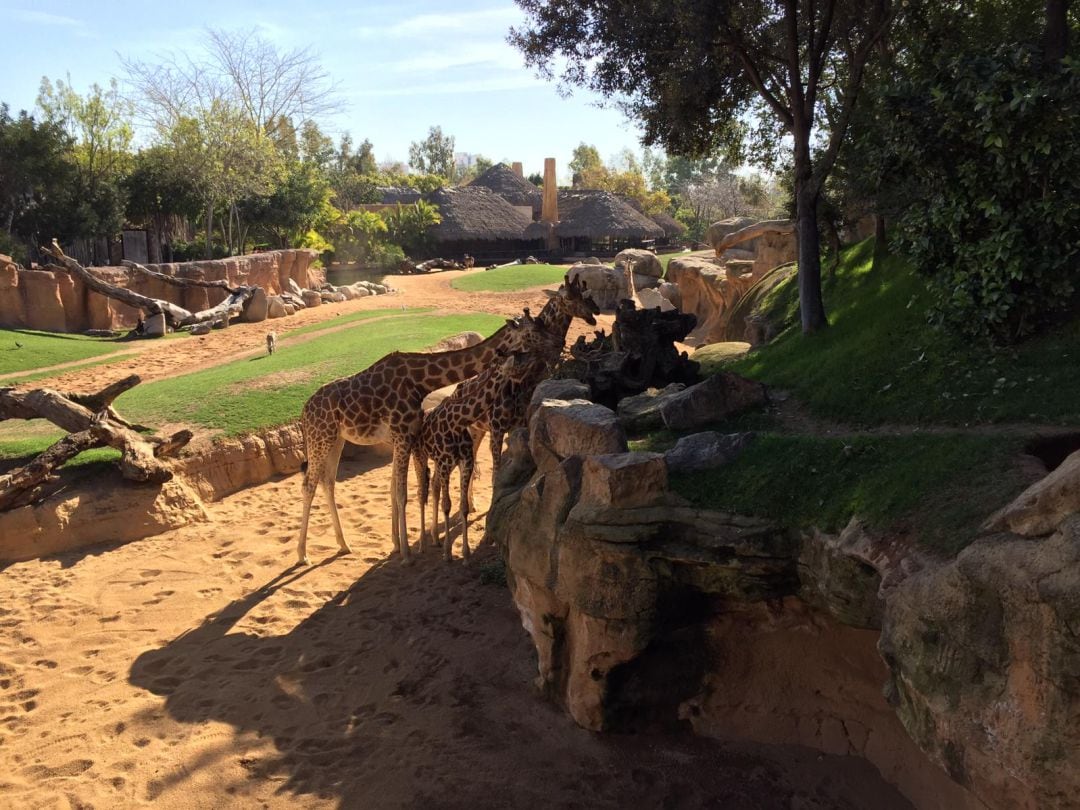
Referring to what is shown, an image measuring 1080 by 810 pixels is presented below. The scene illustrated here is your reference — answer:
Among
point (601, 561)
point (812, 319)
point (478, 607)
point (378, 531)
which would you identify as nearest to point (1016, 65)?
point (812, 319)

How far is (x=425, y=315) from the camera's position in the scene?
990 inches

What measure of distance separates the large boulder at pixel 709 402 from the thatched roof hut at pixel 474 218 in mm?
39629

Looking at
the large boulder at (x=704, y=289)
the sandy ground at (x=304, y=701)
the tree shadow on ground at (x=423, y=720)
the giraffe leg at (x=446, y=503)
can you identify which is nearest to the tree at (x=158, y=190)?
the large boulder at (x=704, y=289)

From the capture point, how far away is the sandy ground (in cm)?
592

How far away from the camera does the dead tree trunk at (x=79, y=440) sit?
1032 centimetres

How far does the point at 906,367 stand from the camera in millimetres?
7895

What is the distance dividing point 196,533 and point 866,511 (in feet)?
27.8

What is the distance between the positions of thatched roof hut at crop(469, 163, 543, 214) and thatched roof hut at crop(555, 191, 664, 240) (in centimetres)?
408

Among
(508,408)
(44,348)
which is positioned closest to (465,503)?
(508,408)

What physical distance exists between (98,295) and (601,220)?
2877 centimetres

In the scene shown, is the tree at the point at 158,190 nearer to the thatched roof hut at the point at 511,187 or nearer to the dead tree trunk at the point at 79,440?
the thatched roof hut at the point at 511,187

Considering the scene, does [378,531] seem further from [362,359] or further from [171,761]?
[362,359]

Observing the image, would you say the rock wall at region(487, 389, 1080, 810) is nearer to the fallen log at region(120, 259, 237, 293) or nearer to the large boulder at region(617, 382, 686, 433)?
the large boulder at region(617, 382, 686, 433)

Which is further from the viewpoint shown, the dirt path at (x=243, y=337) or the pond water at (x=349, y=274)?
the pond water at (x=349, y=274)
